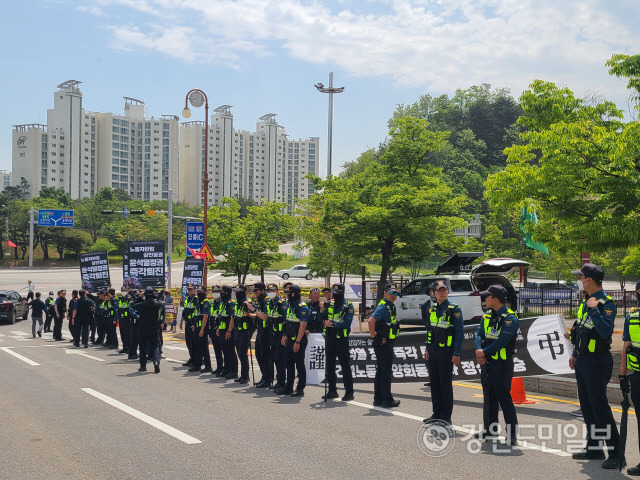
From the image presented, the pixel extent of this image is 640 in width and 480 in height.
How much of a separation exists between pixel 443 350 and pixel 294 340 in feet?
10.6

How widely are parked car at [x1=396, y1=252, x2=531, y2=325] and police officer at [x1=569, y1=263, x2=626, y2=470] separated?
1118 cm

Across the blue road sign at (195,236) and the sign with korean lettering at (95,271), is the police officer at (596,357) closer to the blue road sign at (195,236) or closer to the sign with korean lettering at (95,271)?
the blue road sign at (195,236)

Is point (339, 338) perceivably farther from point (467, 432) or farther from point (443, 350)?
point (467, 432)

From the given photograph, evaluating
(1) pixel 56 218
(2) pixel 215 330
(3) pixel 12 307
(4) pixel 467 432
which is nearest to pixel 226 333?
(2) pixel 215 330

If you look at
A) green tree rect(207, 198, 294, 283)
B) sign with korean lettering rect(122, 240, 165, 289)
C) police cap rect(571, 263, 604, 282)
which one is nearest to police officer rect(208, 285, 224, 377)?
police cap rect(571, 263, 604, 282)

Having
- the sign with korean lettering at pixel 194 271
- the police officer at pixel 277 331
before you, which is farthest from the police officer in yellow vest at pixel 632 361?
the sign with korean lettering at pixel 194 271

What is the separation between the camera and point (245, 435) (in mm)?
7570

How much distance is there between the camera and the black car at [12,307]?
2834 centimetres

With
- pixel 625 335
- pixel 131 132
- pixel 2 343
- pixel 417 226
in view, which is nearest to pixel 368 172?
pixel 417 226

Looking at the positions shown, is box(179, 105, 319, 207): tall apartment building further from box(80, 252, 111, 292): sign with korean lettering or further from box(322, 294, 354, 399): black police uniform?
box(322, 294, 354, 399): black police uniform

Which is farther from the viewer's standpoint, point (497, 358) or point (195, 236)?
point (195, 236)

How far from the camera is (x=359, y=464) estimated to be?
629 centimetres

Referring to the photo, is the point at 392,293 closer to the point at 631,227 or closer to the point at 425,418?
the point at 425,418

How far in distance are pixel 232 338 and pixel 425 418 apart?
17.1 feet
